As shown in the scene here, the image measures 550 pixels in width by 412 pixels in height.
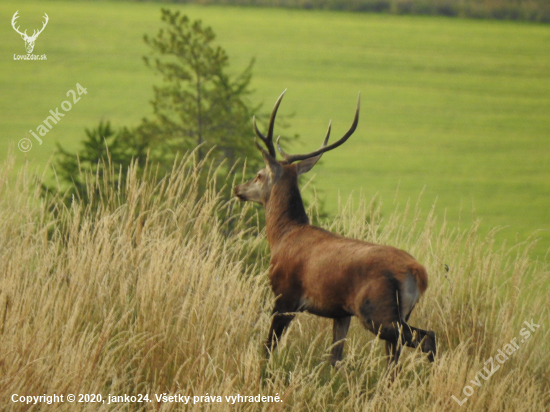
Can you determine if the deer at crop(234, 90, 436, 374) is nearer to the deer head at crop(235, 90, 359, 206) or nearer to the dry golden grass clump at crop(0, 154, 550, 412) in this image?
the deer head at crop(235, 90, 359, 206)

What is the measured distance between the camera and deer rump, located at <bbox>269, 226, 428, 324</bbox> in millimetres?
3289

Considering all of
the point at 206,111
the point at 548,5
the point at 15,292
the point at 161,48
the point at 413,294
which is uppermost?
the point at 548,5

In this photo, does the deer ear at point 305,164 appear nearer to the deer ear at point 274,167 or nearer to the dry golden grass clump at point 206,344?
the deer ear at point 274,167

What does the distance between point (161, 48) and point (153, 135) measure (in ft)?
2.92

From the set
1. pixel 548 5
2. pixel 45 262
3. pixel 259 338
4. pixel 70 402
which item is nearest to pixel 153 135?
pixel 45 262

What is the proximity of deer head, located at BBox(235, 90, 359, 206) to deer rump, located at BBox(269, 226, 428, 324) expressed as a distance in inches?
17.2

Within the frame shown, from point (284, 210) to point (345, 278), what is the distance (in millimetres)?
812

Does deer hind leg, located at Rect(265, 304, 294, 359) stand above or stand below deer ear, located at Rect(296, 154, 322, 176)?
below

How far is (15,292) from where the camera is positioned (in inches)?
152

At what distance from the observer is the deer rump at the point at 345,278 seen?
3.29 meters

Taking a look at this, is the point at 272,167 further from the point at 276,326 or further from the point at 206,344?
the point at 206,344

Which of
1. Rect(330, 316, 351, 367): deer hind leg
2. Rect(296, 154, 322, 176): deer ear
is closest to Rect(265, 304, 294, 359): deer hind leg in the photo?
Rect(330, 316, 351, 367): deer hind leg

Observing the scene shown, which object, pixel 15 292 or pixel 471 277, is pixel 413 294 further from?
pixel 15 292

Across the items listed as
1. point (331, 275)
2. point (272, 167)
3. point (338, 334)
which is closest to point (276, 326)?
point (338, 334)
